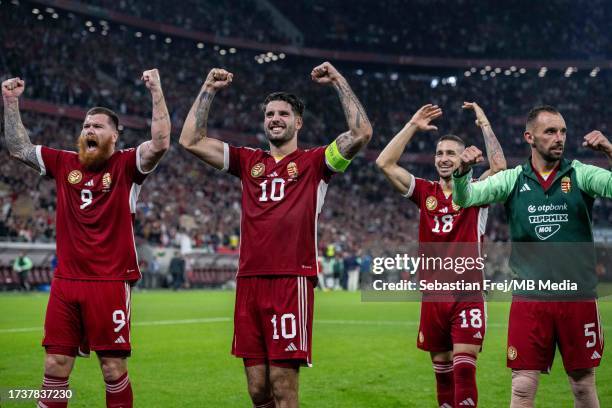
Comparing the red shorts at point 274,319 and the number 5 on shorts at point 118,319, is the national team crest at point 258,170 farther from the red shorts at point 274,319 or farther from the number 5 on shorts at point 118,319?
the number 5 on shorts at point 118,319

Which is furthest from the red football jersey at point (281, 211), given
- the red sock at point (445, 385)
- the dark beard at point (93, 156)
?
the red sock at point (445, 385)

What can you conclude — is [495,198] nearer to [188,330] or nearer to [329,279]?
[188,330]

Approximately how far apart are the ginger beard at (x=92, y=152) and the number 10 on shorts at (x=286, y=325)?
6.67 ft

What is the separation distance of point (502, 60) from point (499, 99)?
3.42 meters

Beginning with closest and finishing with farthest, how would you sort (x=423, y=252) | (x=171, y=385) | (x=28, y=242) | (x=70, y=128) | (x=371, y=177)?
(x=423, y=252) < (x=171, y=385) < (x=28, y=242) < (x=70, y=128) < (x=371, y=177)

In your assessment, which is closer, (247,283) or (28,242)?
(247,283)

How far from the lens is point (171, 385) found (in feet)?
30.4

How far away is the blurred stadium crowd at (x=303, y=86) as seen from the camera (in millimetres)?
39625

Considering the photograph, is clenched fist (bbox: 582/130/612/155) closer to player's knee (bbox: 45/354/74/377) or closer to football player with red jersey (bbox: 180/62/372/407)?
football player with red jersey (bbox: 180/62/372/407)

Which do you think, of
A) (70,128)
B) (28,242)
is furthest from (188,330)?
(70,128)

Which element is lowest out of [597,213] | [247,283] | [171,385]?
[171,385]

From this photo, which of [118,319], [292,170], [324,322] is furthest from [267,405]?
[324,322]

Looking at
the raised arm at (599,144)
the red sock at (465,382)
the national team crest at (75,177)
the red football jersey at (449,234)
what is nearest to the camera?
the raised arm at (599,144)

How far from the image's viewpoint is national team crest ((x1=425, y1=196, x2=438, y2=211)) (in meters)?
7.34
